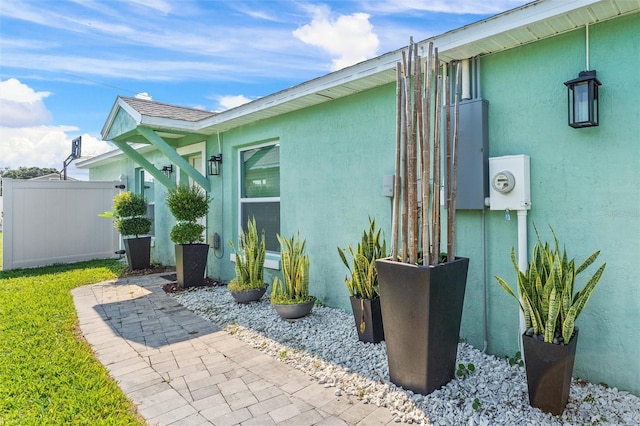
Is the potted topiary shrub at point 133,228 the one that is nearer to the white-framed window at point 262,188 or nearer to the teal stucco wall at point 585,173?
the white-framed window at point 262,188

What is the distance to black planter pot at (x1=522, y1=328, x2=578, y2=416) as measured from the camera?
7.40ft

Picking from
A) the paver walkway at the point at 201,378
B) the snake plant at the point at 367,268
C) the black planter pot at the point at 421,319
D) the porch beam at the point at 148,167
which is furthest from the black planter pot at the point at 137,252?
the black planter pot at the point at 421,319

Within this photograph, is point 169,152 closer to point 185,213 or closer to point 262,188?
point 185,213

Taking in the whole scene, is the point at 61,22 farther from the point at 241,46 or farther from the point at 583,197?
the point at 583,197

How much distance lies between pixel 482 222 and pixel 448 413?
1675 millimetres

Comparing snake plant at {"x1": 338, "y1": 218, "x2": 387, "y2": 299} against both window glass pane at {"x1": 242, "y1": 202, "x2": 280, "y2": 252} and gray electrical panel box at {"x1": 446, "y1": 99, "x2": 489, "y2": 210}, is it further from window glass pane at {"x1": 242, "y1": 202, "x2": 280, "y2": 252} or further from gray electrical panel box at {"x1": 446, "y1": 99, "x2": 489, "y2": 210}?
window glass pane at {"x1": 242, "y1": 202, "x2": 280, "y2": 252}

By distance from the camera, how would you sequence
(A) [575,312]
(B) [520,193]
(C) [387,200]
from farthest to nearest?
(C) [387,200] < (B) [520,193] < (A) [575,312]

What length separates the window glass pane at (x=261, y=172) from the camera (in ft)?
19.3

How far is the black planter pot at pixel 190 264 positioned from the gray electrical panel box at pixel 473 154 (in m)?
4.66

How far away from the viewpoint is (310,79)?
4.43 metres

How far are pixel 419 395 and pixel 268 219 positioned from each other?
3981 millimetres

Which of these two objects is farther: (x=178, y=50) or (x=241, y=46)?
(x=178, y=50)

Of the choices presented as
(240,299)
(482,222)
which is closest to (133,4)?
(240,299)

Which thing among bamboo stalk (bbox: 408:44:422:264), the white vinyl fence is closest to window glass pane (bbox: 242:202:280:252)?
bamboo stalk (bbox: 408:44:422:264)
